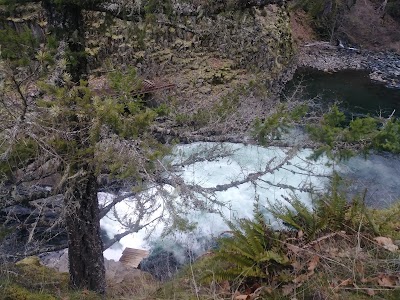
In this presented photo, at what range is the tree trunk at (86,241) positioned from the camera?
4340mm

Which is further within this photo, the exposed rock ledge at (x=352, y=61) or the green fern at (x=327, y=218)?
the exposed rock ledge at (x=352, y=61)

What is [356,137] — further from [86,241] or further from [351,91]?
[351,91]

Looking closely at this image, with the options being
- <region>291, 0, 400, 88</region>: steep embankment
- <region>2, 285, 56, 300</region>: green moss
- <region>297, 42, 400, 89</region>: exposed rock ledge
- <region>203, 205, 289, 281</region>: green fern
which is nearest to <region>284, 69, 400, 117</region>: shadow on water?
<region>297, 42, 400, 89</region>: exposed rock ledge

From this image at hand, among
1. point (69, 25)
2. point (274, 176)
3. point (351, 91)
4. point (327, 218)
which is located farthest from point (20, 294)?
point (351, 91)

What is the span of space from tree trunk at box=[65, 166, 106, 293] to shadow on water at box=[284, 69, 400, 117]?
1188 cm

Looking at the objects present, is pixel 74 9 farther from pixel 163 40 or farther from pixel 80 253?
pixel 163 40

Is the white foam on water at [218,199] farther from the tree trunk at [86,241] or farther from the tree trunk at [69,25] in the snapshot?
the tree trunk at [69,25]

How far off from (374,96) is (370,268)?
1557cm

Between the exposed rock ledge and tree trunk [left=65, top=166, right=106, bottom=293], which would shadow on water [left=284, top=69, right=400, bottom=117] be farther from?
tree trunk [left=65, top=166, right=106, bottom=293]

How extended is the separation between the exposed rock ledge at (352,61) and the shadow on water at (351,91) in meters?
0.66

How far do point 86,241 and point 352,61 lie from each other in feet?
68.2

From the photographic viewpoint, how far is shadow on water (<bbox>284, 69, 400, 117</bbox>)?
1555 centimetres

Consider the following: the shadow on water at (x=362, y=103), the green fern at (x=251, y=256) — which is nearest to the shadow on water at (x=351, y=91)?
the shadow on water at (x=362, y=103)

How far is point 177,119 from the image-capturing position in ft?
15.8
